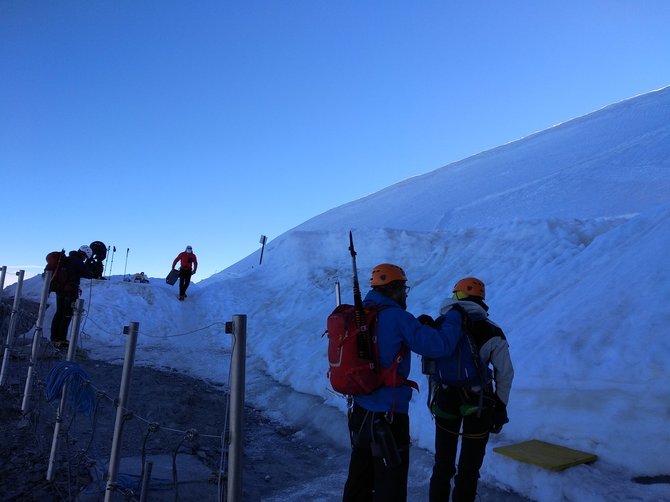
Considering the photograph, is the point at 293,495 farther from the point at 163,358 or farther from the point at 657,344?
the point at 163,358

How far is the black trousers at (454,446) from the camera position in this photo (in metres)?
3.05

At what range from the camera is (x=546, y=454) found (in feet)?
13.4

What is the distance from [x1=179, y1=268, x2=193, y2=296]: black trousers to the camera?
1450 cm

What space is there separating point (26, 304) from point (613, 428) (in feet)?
41.2

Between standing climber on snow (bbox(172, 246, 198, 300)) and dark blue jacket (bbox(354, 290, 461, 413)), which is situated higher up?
standing climber on snow (bbox(172, 246, 198, 300))

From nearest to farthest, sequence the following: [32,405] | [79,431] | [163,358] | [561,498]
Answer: [561,498], [79,431], [32,405], [163,358]

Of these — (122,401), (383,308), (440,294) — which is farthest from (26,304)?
(383,308)

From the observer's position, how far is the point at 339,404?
23.2 ft

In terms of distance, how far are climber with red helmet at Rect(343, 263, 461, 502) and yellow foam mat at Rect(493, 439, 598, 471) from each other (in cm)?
186

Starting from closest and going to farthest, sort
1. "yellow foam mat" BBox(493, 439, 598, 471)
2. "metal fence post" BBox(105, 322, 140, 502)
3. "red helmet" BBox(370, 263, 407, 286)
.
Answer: "red helmet" BBox(370, 263, 407, 286), "metal fence post" BBox(105, 322, 140, 502), "yellow foam mat" BBox(493, 439, 598, 471)

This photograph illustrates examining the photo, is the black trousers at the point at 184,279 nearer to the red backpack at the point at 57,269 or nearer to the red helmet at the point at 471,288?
the red backpack at the point at 57,269

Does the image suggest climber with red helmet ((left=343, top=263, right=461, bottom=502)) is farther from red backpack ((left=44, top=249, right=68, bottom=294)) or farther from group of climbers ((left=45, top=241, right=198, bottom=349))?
red backpack ((left=44, top=249, right=68, bottom=294))

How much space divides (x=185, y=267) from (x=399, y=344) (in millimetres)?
12965


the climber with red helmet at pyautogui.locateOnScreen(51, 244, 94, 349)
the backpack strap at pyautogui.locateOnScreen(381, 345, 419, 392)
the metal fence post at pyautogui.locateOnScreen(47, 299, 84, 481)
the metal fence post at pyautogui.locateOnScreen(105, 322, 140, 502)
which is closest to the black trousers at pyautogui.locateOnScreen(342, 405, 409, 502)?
the backpack strap at pyautogui.locateOnScreen(381, 345, 419, 392)
